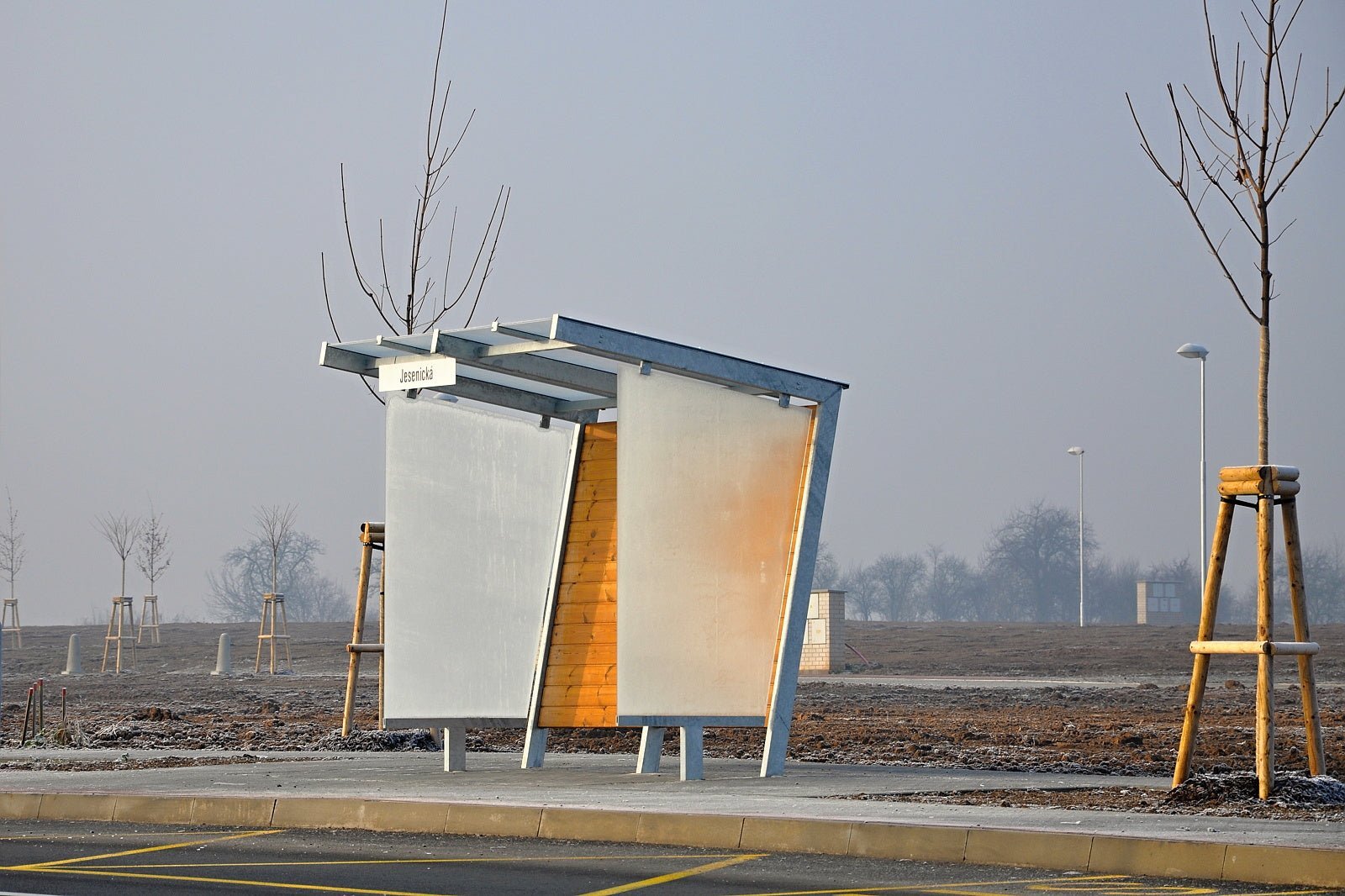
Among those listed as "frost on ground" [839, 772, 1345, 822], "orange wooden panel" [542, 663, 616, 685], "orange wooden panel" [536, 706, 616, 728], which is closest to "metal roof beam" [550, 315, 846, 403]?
"orange wooden panel" [542, 663, 616, 685]

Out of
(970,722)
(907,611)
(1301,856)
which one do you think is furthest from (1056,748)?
(907,611)

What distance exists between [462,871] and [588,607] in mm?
5504

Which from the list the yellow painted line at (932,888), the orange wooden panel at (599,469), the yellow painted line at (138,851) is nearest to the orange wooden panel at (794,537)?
the orange wooden panel at (599,469)

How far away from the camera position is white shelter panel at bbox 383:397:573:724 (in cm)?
1395

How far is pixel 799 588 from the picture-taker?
12.2 metres

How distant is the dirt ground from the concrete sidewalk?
844 millimetres

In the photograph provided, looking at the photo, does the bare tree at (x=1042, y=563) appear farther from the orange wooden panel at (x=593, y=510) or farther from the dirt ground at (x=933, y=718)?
the orange wooden panel at (x=593, y=510)

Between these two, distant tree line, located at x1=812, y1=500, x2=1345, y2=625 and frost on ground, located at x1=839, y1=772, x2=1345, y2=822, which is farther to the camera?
distant tree line, located at x1=812, y1=500, x2=1345, y2=625

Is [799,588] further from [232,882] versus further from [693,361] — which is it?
[232,882]

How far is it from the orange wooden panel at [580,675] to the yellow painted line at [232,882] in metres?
5.55

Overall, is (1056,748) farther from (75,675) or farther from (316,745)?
(75,675)

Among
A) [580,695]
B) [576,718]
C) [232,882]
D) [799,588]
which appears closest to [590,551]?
[580,695]

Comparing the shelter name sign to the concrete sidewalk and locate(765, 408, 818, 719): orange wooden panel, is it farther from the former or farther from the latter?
the concrete sidewalk

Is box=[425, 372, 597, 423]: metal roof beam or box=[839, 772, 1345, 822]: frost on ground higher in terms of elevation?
box=[425, 372, 597, 423]: metal roof beam
